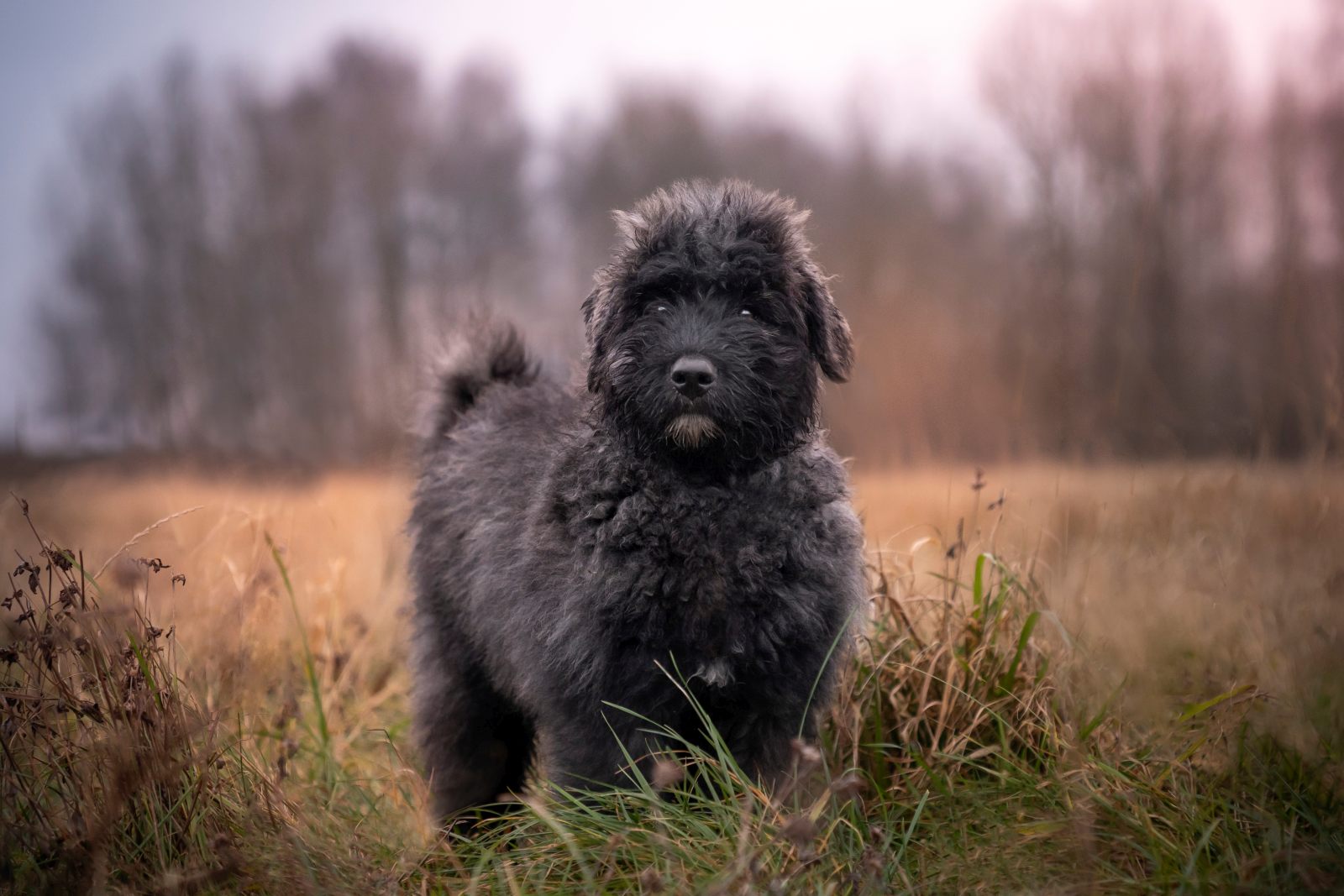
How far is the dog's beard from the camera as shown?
2.88 metres

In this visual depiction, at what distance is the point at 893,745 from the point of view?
3193 millimetres

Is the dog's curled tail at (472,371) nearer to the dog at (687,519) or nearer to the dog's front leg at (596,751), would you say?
the dog at (687,519)

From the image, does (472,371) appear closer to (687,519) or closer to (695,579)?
(687,519)

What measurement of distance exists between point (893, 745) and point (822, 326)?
145 cm

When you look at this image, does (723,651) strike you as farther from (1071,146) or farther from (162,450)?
(162,450)

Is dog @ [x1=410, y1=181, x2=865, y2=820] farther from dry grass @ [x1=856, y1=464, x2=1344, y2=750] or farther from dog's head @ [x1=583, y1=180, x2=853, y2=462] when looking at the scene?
dry grass @ [x1=856, y1=464, x2=1344, y2=750]

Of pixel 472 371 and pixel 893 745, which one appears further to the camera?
pixel 472 371

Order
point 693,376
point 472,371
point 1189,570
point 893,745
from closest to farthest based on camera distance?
1. point 693,376
2. point 893,745
3. point 472,371
4. point 1189,570

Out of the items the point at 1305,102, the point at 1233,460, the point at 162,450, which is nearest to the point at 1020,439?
the point at 1233,460

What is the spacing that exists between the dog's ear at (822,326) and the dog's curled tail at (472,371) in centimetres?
166

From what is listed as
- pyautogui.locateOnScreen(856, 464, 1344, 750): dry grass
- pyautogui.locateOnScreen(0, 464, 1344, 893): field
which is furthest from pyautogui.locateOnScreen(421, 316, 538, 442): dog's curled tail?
pyautogui.locateOnScreen(856, 464, 1344, 750): dry grass

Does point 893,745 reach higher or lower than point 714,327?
lower

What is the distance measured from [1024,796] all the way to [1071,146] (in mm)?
8193

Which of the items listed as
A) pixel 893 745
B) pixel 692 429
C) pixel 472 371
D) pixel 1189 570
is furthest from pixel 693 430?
pixel 1189 570
